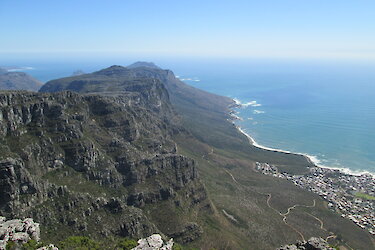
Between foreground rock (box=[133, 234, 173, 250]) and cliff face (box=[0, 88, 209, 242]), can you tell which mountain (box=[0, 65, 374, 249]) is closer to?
cliff face (box=[0, 88, 209, 242])

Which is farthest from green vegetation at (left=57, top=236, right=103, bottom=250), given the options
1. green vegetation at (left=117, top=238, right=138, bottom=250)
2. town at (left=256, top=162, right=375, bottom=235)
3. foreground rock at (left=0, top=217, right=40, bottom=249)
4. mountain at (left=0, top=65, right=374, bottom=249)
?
town at (left=256, top=162, right=375, bottom=235)

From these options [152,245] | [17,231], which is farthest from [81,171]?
[152,245]

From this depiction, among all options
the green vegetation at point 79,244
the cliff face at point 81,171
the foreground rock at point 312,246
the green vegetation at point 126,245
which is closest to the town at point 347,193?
the cliff face at point 81,171

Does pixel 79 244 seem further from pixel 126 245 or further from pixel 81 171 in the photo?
pixel 81 171

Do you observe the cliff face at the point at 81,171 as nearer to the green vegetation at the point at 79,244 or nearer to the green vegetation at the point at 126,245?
the green vegetation at the point at 79,244

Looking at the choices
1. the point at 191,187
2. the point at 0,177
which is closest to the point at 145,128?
the point at 191,187

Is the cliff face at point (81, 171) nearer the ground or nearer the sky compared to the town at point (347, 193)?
nearer the sky
